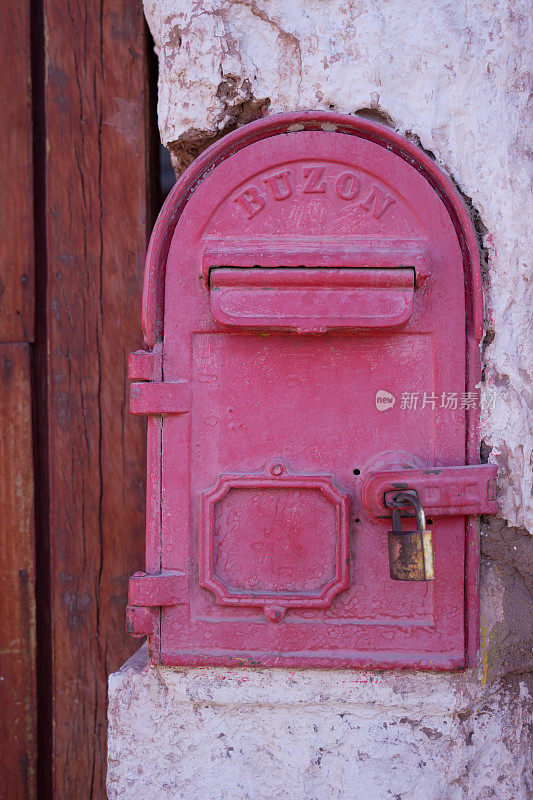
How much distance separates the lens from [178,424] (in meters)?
0.99

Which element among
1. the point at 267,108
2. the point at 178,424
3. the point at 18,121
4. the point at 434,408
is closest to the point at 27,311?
the point at 18,121

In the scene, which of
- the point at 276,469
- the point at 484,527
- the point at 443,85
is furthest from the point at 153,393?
the point at 443,85

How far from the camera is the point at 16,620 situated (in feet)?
4.16

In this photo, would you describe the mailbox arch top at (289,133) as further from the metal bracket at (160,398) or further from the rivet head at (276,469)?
the rivet head at (276,469)

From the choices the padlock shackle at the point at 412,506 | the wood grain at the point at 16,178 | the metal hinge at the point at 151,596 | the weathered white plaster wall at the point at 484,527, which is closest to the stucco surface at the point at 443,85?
the weathered white plaster wall at the point at 484,527

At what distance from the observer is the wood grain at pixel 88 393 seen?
4.12 ft

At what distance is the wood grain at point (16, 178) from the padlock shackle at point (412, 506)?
0.87 m

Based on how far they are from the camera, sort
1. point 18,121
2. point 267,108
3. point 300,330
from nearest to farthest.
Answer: point 300,330, point 267,108, point 18,121

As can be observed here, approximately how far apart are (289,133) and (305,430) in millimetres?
515

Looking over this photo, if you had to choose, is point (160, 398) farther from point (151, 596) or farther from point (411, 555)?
point (411, 555)

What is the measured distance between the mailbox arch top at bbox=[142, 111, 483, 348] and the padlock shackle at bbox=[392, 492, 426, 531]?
30 cm

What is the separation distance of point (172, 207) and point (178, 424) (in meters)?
0.38

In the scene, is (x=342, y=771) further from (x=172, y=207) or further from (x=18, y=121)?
(x=18, y=121)

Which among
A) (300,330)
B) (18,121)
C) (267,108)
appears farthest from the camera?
(18,121)
